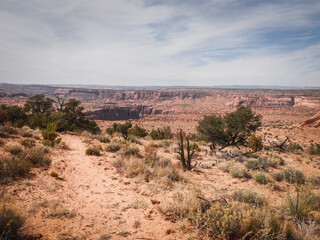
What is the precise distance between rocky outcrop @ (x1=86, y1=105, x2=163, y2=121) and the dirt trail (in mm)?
70699

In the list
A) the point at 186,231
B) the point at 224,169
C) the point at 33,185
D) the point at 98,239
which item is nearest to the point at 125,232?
the point at 98,239

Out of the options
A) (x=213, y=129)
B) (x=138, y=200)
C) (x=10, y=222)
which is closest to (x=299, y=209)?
(x=138, y=200)

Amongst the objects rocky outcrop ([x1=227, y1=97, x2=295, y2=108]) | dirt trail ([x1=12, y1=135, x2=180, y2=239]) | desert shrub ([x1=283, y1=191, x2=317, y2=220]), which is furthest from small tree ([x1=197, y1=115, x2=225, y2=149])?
rocky outcrop ([x1=227, y1=97, x2=295, y2=108])

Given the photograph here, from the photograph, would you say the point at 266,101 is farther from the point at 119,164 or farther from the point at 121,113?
the point at 119,164

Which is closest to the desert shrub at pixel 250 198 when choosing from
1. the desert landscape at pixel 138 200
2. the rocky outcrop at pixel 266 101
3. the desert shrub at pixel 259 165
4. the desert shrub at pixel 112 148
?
the desert landscape at pixel 138 200

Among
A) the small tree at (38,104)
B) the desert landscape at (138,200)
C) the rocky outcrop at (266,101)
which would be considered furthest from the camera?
the rocky outcrop at (266,101)

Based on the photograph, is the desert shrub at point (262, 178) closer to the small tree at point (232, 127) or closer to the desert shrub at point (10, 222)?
the small tree at point (232, 127)

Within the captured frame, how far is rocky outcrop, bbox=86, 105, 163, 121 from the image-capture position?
75325mm

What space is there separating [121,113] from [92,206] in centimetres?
8768

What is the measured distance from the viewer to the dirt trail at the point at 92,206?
3246mm

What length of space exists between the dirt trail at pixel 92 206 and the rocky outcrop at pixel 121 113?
70.7m

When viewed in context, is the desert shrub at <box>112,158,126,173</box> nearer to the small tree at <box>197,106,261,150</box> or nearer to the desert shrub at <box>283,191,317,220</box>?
the desert shrub at <box>283,191,317,220</box>

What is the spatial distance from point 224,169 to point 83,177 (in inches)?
262

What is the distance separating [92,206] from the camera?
4207 mm
